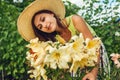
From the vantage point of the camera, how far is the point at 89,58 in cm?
287

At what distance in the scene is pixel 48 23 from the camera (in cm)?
365

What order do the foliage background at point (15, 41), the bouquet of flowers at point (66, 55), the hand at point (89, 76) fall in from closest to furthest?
the bouquet of flowers at point (66, 55), the hand at point (89, 76), the foliage background at point (15, 41)

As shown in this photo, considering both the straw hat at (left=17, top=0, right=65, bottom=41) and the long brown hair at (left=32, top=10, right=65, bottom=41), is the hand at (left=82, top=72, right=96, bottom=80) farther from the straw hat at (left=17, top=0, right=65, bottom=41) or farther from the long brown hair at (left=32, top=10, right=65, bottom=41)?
the straw hat at (left=17, top=0, right=65, bottom=41)

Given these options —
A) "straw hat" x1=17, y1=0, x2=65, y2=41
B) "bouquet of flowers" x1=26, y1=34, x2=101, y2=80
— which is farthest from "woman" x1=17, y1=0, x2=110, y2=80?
"bouquet of flowers" x1=26, y1=34, x2=101, y2=80

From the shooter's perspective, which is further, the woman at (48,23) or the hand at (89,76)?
the woman at (48,23)

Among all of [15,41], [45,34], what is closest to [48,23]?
[45,34]

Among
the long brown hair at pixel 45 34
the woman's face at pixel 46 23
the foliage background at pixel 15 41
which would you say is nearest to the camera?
the woman's face at pixel 46 23

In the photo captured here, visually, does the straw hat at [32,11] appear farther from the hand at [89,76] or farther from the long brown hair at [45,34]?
the hand at [89,76]

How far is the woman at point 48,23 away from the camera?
3.72 metres

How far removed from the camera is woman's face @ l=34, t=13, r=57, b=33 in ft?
12.1

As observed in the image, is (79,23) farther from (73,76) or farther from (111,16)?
(111,16)

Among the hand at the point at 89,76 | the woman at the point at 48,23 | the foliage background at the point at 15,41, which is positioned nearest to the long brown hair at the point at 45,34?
the woman at the point at 48,23

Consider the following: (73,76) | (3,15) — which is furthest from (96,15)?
(73,76)

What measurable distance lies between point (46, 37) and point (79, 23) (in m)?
0.27
